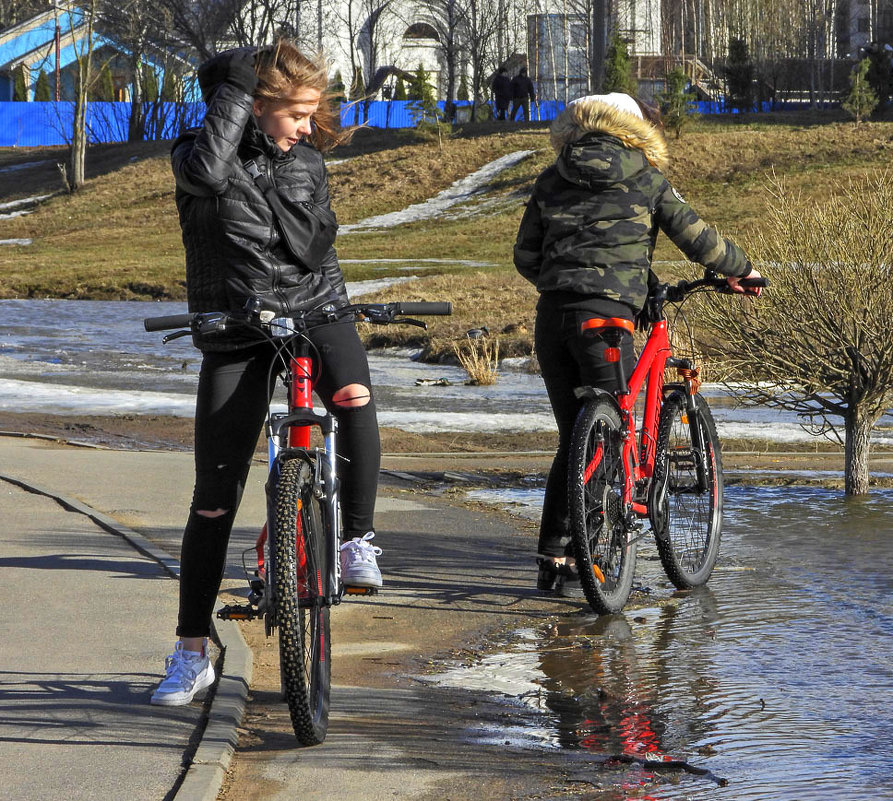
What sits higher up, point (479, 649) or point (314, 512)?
point (314, 512)

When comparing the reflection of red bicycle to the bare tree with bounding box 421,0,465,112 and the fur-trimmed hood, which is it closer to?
the fur-trimmed hood

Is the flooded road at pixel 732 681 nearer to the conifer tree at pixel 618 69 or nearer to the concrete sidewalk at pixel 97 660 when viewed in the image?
the concrete sidewalk at pixel 97 660

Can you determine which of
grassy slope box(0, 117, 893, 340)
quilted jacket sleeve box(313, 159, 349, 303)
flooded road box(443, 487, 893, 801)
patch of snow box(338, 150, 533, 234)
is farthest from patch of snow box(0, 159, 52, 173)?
quilted jacket sleeve box(313, 159, 349, 303)

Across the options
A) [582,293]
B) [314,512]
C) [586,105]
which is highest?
[586,105]

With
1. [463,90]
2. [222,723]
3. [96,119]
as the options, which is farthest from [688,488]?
[463,90]

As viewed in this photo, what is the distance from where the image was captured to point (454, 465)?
10945 millimetres

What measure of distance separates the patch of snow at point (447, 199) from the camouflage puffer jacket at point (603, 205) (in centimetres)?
3881

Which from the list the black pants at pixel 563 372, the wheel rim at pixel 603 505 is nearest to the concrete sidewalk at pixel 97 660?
the wheel rim at pixel 603 505

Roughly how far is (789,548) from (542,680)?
261 centimetres

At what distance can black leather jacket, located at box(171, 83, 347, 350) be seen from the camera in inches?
169

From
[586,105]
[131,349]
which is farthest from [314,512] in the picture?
[131,349]

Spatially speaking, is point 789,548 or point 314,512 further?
point 789,548

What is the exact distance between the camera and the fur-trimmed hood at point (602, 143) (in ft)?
18.8

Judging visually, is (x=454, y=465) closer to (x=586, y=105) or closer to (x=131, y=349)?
(x=586, y=105)
